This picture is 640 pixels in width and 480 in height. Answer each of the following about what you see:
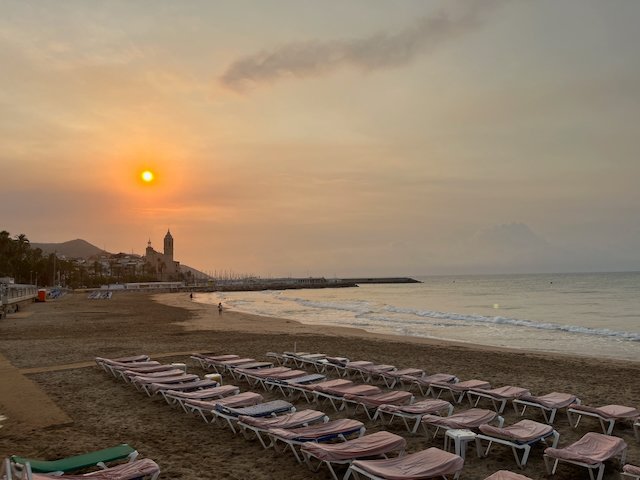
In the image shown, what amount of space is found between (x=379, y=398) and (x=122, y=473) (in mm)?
4330

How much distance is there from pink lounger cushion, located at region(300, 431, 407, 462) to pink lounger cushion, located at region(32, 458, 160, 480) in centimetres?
171

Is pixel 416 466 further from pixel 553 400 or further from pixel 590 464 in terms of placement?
pixel 553 400

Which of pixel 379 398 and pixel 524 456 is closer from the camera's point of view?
pixel 524 456

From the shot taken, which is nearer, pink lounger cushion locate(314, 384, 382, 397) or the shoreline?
pink lounger cushion locate(314, 384, 382, 397)

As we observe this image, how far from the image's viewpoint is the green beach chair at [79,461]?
16.3ft

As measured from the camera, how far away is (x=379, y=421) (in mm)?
8031

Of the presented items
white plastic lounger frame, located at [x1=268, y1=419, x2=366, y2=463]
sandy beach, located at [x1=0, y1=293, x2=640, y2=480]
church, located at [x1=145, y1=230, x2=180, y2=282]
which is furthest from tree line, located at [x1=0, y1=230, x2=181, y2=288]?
white plastic lounger frame, located at [x1=268, y1=419, x2=366, y2=463]

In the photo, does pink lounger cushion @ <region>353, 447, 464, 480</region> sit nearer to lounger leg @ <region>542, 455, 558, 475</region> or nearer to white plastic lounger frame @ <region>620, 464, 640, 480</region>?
lounger leg @ <region>542, 455, 558, 475</region>

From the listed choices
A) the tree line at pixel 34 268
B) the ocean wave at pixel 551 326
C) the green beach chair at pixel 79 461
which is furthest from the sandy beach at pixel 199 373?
the tree line at pixel 34 268

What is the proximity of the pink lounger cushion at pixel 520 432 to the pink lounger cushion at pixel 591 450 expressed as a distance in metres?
0.46

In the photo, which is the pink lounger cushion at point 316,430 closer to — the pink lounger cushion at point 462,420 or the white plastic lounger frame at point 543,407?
the pink lounger cushion at point 462,420

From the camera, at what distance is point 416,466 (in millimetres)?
5105

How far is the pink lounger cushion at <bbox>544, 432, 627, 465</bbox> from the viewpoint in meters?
5.52

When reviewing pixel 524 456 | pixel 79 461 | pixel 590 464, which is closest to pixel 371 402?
pixel 524 456
